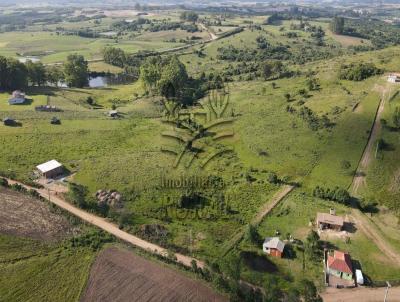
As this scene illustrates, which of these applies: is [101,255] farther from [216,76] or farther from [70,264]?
[216,76]

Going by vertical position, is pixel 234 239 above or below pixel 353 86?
below

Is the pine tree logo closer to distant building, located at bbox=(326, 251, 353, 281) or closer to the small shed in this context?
the small shed

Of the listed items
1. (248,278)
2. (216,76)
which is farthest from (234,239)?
(216,76)

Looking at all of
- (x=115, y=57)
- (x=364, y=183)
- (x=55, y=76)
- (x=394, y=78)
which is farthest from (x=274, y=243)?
(x=115, y=57)

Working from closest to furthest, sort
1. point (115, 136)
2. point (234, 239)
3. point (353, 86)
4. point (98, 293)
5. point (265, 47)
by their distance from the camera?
point (98, 293) < point (234, 239) < point (115, 136) < point (353, 86) < point (265, 47)

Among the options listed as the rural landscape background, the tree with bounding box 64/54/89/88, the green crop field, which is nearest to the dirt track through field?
the rural landscape background

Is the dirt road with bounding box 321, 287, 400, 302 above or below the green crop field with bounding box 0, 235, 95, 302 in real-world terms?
below
